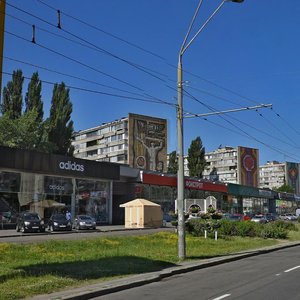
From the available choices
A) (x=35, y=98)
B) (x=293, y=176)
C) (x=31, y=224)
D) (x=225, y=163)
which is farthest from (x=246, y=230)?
(x=225, y=163)

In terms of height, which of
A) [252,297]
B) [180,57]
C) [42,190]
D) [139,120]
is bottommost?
[252,297]

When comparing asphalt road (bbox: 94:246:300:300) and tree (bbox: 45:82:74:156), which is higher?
tree (bbox: 45:82:74:156)

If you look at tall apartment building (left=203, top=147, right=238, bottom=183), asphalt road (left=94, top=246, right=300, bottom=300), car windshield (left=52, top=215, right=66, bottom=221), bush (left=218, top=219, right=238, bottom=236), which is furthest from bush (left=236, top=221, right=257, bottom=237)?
tall apartment building (left=203, top=147, right=238, bottom=183)

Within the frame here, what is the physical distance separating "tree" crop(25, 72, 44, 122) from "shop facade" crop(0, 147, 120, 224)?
1525 cm

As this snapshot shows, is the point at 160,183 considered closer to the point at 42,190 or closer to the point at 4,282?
the point at 42,190

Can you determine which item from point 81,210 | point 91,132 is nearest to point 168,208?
point 81,210

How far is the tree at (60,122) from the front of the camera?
65.2 meters

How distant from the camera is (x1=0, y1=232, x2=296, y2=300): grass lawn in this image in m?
12.5

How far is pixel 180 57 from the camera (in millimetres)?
21281

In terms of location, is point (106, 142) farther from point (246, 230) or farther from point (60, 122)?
point (246, 230)

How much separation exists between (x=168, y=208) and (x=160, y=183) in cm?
637

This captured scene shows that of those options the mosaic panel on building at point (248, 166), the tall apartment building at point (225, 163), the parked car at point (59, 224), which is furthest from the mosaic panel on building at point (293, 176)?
the parked car at point (59, 224)

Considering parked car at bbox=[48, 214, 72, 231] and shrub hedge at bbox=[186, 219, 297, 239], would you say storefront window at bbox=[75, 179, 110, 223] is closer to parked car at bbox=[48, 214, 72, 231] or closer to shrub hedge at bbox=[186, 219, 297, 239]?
parked car at bbox=[48, 214, 72, 231]

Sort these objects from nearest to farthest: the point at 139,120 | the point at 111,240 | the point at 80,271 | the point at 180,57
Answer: the point at 80,271 < the point at 180,57 < the point at 111,240 < the point at 139,120
